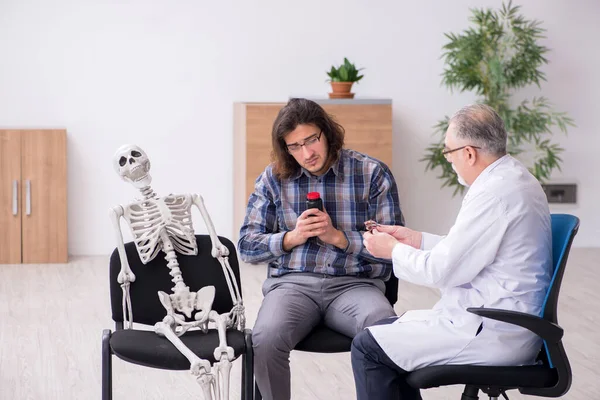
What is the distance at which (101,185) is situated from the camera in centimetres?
609

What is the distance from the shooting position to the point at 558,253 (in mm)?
2393

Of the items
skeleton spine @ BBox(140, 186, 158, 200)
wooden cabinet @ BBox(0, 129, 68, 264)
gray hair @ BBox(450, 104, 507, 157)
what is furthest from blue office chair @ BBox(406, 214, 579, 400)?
wooden cabinet @ BBox(0, 129, 68, 264)

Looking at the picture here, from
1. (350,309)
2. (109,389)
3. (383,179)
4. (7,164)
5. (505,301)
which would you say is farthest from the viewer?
(7,164)

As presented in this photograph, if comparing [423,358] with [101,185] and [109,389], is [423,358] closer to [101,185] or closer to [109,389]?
[109,389]

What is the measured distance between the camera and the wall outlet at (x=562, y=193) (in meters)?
6.55

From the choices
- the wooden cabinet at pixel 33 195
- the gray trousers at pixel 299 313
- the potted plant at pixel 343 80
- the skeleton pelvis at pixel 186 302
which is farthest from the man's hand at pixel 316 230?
the wooden cabinet at pixel 33 195

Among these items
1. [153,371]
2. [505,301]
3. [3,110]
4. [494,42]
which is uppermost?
[494,42]

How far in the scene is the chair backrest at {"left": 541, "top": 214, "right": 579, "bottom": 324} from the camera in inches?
89.0

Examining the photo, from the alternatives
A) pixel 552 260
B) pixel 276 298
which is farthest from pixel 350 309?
pixel 552 260

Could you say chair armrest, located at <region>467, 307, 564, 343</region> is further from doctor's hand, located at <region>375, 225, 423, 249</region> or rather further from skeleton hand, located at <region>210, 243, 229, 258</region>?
skeleton hand, located at <region>210, 243, 229, 258</region>

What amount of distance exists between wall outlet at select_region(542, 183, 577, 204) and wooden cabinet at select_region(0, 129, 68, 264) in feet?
11.6

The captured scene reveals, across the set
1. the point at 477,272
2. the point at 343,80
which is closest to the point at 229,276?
the point at 477,272

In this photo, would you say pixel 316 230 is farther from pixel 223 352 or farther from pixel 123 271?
pixel 123 271

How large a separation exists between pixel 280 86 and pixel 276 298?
3.59 meters
